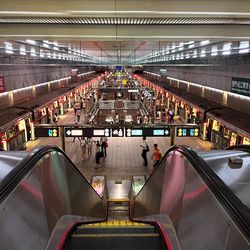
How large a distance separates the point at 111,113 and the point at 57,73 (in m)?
8.91

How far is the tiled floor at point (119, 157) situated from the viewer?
13008 mm

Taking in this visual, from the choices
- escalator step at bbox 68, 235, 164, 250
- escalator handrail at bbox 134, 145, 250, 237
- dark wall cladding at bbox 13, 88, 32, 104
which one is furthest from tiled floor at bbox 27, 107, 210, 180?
escalator handrail at bbox 134, 145, 250, 237

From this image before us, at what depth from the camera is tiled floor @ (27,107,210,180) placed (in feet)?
42.7

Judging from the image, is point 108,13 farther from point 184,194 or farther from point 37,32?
point 184,194

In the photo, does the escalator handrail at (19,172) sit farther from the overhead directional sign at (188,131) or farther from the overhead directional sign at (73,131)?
the overhead directional sign at (188,131)

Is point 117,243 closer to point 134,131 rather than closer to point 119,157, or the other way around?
point 134,131

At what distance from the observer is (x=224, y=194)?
2.58 m

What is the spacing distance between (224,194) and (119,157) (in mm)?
12768

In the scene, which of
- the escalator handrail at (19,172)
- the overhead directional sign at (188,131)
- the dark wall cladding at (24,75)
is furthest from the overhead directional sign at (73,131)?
the escalator handrail at (19,172)

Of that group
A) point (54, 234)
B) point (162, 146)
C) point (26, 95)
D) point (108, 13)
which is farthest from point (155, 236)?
point (26, 95)

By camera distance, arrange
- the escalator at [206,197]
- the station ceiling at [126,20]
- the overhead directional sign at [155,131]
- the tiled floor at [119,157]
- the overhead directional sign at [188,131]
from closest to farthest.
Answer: the escalator at [206,197] → the station ceiling at [126,20] → the overhead directional sign at [155,131] → the overhead directional sign at [188,131] → the tiled floor at [119,157]

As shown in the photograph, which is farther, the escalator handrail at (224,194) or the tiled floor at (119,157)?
the tiled floor at (119,157)

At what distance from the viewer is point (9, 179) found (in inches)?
116

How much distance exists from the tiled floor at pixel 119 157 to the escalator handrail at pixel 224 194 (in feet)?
29.7
